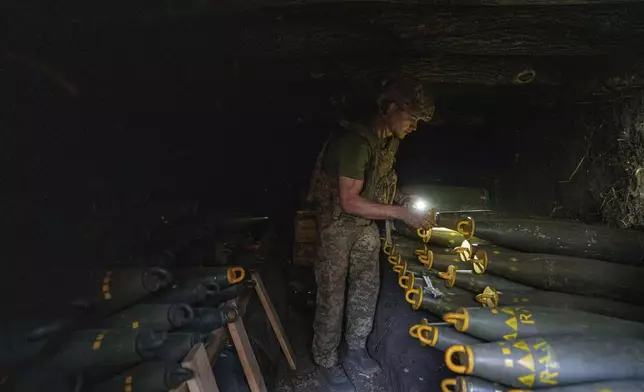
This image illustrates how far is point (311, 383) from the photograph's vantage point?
8.46 ft

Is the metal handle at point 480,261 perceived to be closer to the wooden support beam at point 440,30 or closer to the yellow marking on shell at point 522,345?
the yellow marking on shell at point 522,345

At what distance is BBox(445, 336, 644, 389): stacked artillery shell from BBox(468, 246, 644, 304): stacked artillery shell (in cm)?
56

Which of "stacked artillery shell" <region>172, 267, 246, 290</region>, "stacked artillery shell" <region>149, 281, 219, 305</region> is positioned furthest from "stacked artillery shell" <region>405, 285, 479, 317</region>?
"stacked artillery shell" <region>149, 281, 219, 305</region>

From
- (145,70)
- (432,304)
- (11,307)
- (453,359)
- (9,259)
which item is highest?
(145,70)

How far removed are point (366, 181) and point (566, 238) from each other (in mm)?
1123

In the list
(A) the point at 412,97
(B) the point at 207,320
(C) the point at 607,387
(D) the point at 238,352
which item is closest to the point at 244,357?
(D) the point at 238,352

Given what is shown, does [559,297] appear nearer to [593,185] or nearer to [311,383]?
[593,185]

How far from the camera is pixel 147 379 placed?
4.56ft

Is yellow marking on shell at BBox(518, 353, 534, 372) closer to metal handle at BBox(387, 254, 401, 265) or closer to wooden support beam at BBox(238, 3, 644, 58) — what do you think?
wooden support beam at BBox(238, 3, 644, 58)

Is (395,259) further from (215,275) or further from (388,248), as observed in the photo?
(215,275)

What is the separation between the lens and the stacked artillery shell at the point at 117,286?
1583mm

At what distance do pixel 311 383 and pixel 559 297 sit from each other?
5.02 ft

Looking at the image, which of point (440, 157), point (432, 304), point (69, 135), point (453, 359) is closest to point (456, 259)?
point (432, 304)

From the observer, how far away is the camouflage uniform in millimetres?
2551
